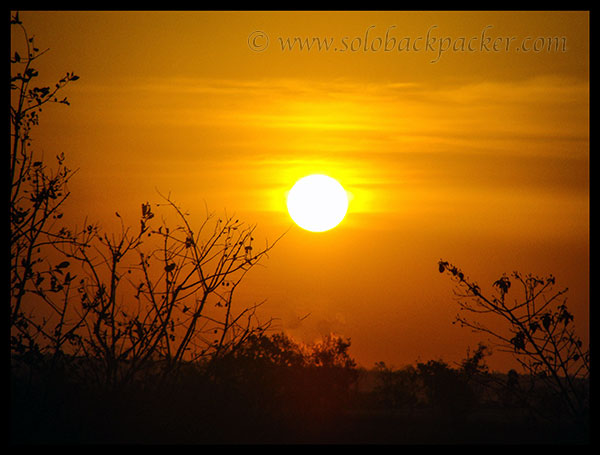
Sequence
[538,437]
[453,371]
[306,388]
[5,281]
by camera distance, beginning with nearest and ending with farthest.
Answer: [5,281] → [538,437] → [306,388] → [453,371]

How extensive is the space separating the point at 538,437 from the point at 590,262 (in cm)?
281

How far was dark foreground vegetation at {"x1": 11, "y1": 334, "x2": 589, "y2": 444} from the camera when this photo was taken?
988 centimetres

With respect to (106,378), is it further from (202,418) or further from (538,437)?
(538,437)

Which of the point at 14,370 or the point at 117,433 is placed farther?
the point at 14,370

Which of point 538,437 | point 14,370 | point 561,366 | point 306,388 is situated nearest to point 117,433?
point 14,370

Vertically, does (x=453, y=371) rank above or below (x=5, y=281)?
below

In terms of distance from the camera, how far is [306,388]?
1208 centimetres

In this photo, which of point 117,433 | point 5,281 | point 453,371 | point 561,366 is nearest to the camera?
point 5,281

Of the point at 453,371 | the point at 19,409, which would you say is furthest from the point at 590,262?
the point at 19,409

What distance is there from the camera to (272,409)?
1109cm

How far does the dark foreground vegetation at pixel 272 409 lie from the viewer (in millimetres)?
9875

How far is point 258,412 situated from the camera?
428 inches

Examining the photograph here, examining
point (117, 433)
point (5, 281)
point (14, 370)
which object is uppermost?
point (5, 281)

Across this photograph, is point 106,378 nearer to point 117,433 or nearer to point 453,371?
point 117,433
